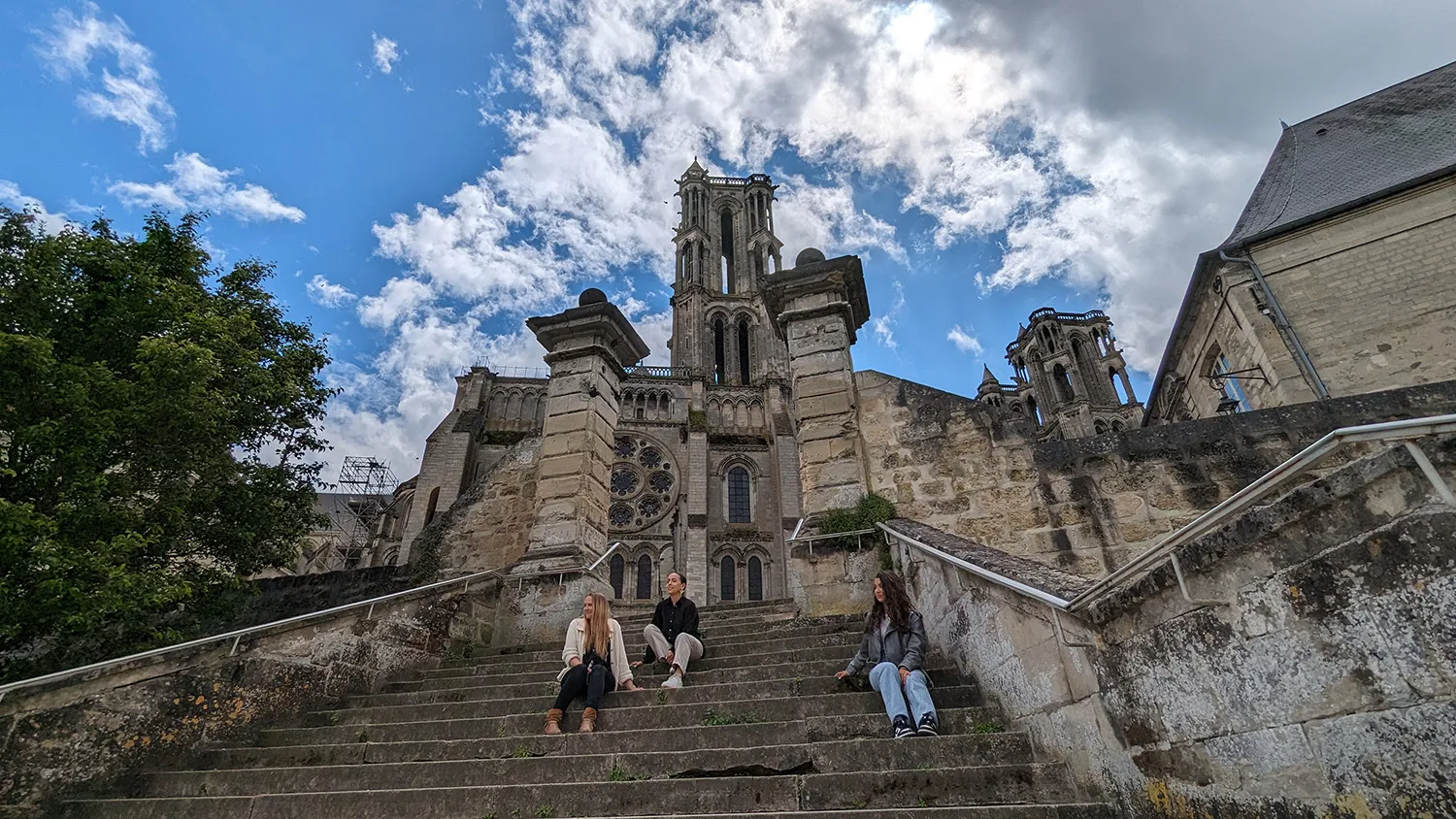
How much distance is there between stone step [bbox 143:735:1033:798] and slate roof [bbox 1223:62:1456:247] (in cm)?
1492

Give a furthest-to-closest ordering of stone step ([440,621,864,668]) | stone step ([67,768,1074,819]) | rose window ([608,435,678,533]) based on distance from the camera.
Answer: rose window ([608,435,678,533]), stone step ([440,621,864,668]), stone step ([67,768,1074,819])

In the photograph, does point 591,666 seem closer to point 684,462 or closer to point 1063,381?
point 684,462

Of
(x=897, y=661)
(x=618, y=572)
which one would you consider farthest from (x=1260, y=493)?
(x=618, y=572)

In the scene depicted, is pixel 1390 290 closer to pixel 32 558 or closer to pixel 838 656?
pixel 838 656

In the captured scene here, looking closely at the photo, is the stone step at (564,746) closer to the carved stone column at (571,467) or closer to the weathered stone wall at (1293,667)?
the weathered stone wall at (1293,667)

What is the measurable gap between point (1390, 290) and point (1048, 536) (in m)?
11.9

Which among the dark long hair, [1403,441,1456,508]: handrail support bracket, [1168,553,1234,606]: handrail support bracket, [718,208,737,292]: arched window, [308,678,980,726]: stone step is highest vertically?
[718,208,737,292]: arched window

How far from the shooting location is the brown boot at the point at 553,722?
3.95 m

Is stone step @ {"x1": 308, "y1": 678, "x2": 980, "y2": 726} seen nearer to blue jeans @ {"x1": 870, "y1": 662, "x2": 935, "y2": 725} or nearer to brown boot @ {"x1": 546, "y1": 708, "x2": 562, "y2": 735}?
blue jeans @ {"x1": 870, "y1": 662, "x2": 935, "y2": 725}

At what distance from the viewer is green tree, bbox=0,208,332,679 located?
15.6ft

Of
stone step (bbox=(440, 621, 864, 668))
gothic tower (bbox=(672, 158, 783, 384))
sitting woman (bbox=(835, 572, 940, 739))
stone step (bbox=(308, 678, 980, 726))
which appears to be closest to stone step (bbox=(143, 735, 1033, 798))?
sitting woman (bbox=(835, 572, 940, 739))

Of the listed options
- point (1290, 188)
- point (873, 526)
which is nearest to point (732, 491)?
point (1290, 188)

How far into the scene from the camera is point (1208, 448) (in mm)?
5652

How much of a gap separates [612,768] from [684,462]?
2677cm
